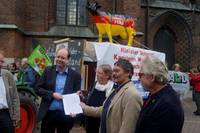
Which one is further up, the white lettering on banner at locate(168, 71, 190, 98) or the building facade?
the building facade

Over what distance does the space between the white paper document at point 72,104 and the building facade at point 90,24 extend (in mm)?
12922

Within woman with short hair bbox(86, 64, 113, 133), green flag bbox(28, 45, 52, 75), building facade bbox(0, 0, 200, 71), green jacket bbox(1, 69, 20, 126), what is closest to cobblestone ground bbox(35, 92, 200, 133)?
green flag bbox(28, 45, 52, 75)

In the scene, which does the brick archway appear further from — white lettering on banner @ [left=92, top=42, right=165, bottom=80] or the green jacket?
the green jacket

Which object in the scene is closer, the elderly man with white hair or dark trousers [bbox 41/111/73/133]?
the elderly man with white hair

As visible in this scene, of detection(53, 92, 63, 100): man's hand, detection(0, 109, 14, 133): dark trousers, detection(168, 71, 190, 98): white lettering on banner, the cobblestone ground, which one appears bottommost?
the cobblestone ground

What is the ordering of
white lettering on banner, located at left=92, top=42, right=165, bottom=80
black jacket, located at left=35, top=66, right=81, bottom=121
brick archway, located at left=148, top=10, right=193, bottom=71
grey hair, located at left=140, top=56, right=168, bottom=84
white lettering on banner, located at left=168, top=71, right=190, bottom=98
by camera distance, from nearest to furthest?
grey hair, located at left=140, top=56, right=168, bottom=84 < black jacket, located at left=35, top=66, right=81, bottom=121 < white lettering on banner, located at left=92, top=42, right=165, bottom=80 < white lettering on banner, located at left=168, top=71, right=190, bottom=98 < brick archway, located at left=148, top=10, right=193, bottom=71

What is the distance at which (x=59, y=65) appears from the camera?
6359 millimetres

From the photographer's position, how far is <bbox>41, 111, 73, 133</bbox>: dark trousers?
6398mm

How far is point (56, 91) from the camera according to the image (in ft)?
21.1

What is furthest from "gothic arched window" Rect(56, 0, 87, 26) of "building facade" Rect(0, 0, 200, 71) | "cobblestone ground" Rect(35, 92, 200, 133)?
"cobblestone ground" Rect(35, 92, 200, 133)

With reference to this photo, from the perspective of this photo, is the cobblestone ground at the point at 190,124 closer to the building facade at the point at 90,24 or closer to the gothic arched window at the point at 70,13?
the building facade at the point at 90,24

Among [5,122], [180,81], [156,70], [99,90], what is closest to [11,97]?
[5,122]

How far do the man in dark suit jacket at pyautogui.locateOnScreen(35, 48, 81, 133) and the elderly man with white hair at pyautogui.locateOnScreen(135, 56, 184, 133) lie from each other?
7.49ft

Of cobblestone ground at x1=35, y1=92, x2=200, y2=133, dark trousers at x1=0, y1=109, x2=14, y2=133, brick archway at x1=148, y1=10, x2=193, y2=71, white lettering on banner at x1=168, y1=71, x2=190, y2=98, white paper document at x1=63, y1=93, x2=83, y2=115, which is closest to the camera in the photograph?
white paper document at x1=63, y1=93, x2=83, y2=115
